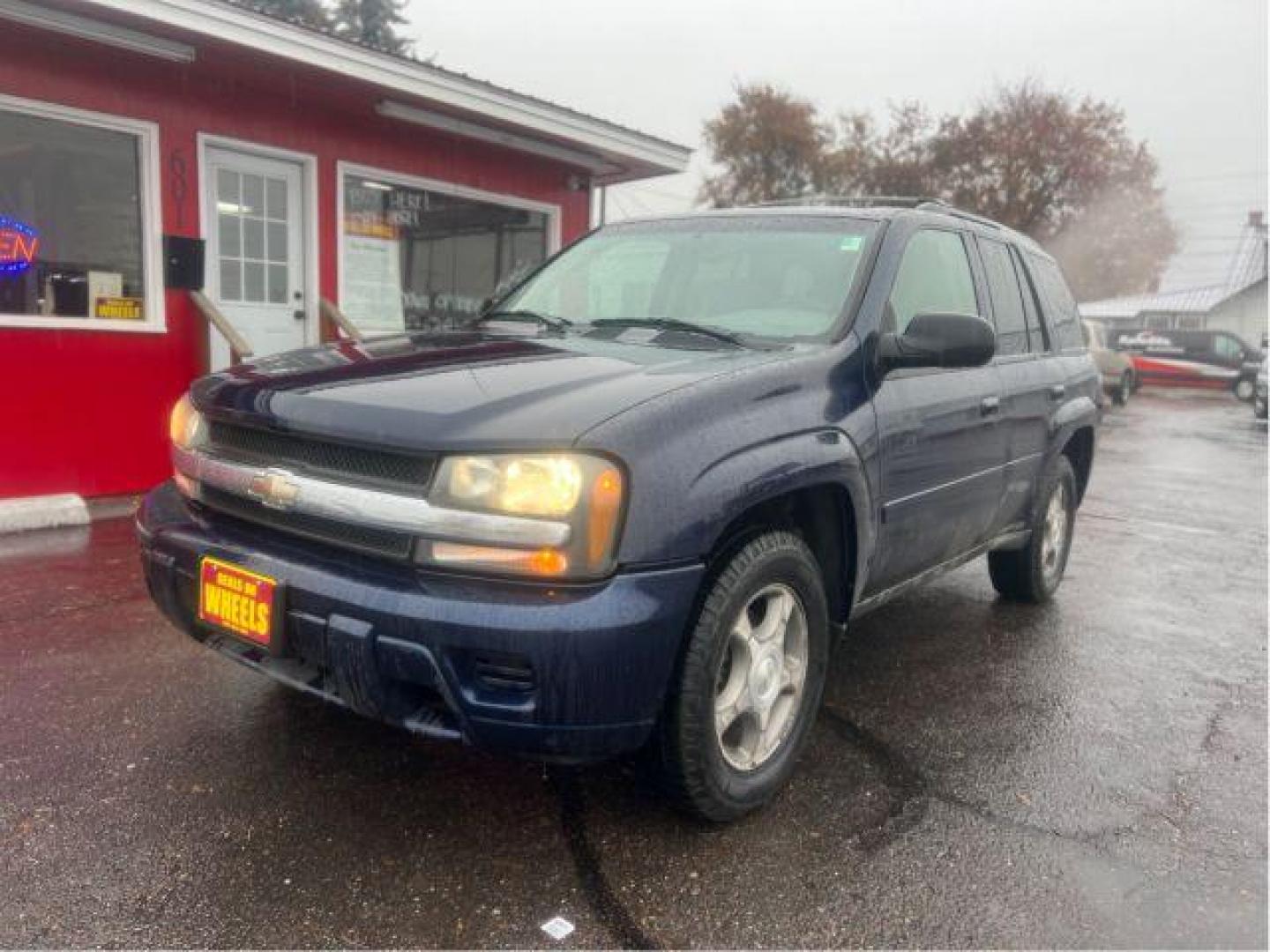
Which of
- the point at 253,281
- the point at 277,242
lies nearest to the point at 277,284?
the point at 253,281

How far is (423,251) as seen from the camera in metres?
8.76

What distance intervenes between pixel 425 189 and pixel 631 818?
6986 millimetres

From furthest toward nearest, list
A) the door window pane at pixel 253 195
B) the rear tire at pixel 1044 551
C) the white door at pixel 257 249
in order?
1. the door window pane at pixel 253 195
2. the white door at pixel 257 249
3. the rear tire at pixel 1044 551

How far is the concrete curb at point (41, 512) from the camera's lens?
5.82 m

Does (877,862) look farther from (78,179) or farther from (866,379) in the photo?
(78,179)

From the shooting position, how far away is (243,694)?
3.50 metres

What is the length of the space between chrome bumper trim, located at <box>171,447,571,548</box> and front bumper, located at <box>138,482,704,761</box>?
10cm

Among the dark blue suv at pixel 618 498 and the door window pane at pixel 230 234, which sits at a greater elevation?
the door window pane at pixel 230 234

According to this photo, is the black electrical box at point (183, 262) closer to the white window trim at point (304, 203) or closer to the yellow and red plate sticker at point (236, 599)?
the white window trim at point (304, 203)

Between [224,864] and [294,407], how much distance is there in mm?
1154

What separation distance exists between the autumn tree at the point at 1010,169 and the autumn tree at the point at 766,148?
0.04 meters

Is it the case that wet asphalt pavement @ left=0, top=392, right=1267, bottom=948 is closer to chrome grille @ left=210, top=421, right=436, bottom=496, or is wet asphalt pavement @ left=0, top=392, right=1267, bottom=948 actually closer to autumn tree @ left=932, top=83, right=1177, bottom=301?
chrome grille @ left=210, top=421, right=436, bottom=496

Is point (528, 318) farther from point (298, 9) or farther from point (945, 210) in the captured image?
point (298, 9)

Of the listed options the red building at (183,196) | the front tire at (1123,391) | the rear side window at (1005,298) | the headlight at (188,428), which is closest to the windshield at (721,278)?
the rear side window at (1005,298)
